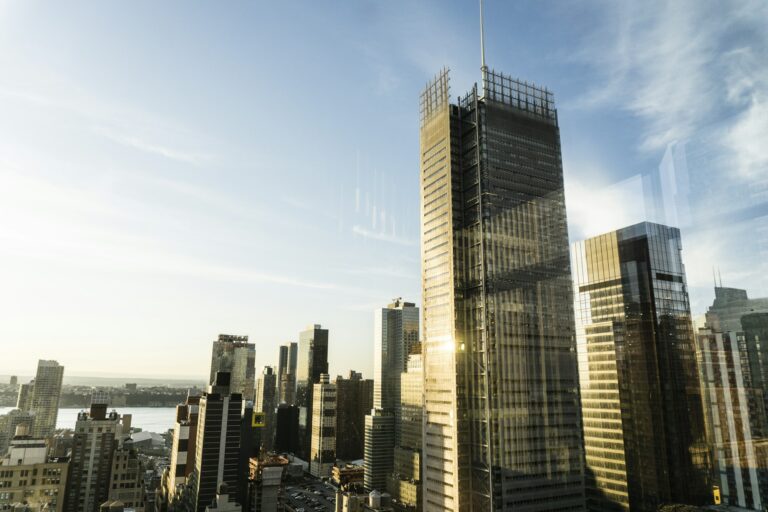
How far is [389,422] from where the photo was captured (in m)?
42.3

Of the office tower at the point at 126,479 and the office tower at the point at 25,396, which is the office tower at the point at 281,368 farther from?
the office tower at the point at 126,479

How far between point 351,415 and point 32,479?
36513 mm

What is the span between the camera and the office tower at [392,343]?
52.0 metres

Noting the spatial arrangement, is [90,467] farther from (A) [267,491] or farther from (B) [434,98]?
(B) [434,98]

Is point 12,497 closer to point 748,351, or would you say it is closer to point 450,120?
point 450,120

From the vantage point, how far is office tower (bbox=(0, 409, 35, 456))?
3312cm

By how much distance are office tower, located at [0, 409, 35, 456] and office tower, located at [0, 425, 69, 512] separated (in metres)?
13.7

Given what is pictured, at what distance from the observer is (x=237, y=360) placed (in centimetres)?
6222

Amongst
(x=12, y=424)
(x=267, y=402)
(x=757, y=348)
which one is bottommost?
(x=267, y=402)

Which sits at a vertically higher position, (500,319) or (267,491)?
(500,319)

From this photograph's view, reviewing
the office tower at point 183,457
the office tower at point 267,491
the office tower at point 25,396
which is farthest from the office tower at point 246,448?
the office tower at point 25,396

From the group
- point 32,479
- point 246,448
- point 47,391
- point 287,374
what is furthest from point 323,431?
point 287,374

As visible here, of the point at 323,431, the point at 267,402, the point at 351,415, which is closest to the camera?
the point at 323,431

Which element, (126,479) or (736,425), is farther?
(126,479)
